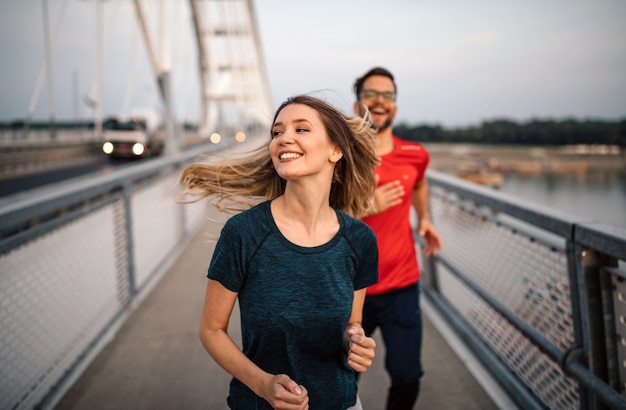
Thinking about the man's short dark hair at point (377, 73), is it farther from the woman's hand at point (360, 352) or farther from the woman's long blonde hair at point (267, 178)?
the woman's hand at point (360, 352)

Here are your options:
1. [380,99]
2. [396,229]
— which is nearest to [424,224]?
[396,229]

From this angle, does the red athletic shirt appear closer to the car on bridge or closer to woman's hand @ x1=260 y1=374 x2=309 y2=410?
woman's hand @ x1=260 y1=374 x2=309 y2=410

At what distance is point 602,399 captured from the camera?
212cm

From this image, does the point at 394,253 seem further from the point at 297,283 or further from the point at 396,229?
the point at 297,283

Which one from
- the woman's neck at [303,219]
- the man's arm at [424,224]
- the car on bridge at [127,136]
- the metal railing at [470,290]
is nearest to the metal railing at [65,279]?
the metal railing at [470,290]

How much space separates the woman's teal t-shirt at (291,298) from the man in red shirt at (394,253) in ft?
3.10

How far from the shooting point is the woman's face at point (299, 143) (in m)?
1.60

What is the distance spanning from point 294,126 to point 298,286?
478 mm

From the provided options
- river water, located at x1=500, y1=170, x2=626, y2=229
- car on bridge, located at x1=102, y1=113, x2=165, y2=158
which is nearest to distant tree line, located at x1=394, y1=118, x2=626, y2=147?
river water, located at x1=500, y1=170, x2=626, y2=229

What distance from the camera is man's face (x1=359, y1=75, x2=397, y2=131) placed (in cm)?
277

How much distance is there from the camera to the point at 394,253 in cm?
267

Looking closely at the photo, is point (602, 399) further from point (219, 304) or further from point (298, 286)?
point (219, 304)

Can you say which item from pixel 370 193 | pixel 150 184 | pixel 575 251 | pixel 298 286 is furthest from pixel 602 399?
pixel 150 184

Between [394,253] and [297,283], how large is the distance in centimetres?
125
